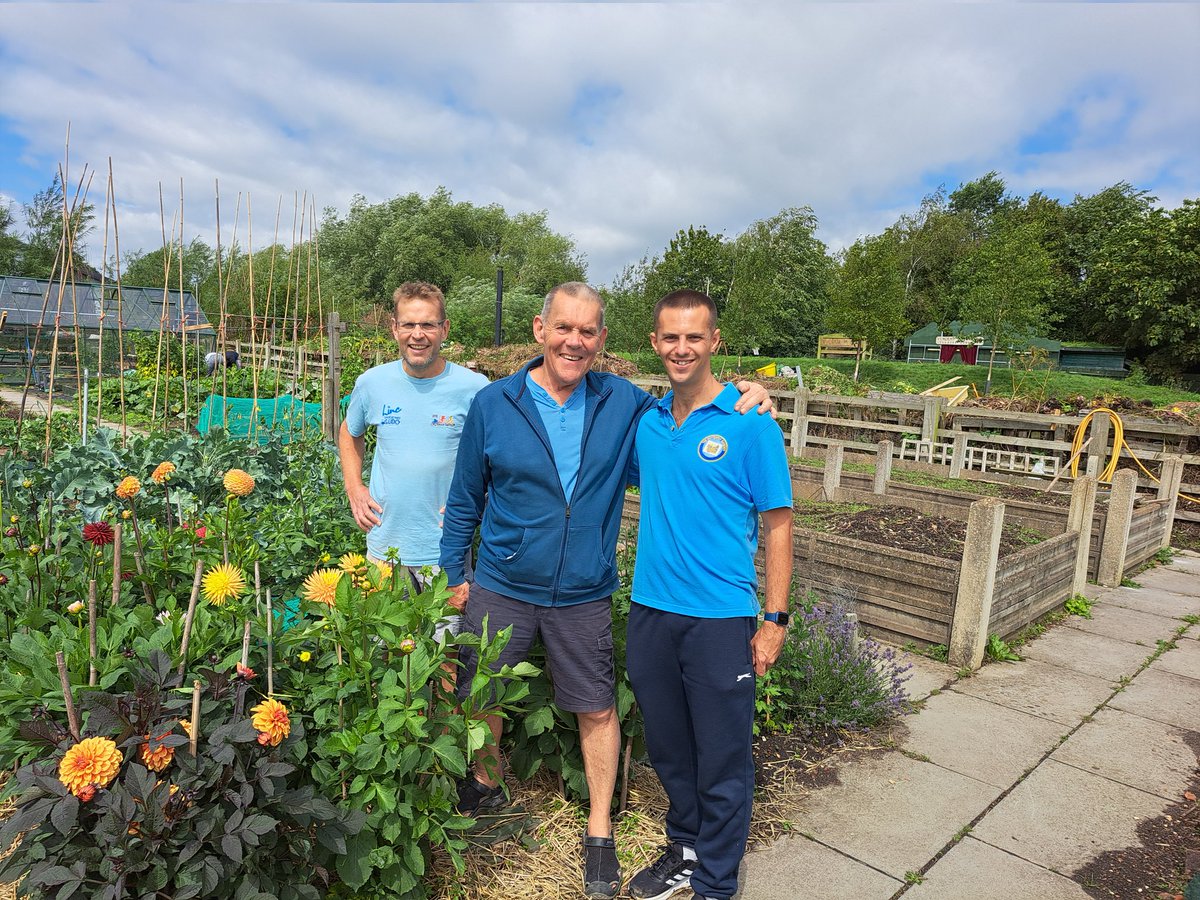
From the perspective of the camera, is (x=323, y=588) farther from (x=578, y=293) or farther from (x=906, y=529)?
(x=906, y=529)

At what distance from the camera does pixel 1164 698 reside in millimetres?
4176

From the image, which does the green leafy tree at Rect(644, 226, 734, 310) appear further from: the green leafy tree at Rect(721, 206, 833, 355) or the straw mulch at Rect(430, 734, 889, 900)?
the straw mulch at Rect(430, 734, 889, 900)

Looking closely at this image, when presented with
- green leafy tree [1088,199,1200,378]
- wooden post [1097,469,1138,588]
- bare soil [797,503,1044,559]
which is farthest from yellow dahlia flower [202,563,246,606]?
green leafy tree [1088,199,1200,378]

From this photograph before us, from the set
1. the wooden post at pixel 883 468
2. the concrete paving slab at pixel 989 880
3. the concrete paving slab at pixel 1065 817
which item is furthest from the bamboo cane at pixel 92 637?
the wooden post at pixel 883 468

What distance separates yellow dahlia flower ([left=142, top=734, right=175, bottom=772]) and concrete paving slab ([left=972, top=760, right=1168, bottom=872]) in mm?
2716

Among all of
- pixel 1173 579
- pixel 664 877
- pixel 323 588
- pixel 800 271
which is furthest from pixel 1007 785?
pixel 800 271

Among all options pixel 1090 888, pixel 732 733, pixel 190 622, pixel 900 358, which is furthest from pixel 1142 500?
pixel 900 358

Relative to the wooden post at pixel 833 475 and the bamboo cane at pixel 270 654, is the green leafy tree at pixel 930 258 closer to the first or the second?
the wooden post at pixel 833 475

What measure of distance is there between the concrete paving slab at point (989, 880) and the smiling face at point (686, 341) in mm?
1831

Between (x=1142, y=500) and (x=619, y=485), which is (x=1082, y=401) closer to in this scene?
(x=1142, y=500)

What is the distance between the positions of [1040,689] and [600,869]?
3.19m

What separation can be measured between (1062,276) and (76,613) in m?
45.2

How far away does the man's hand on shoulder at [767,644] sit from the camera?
2.14m

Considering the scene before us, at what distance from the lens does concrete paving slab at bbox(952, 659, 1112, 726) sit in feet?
13.0
